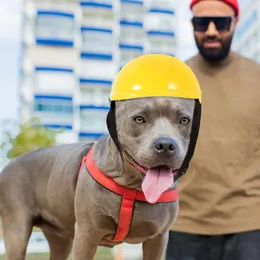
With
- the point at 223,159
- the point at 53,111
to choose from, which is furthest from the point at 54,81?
the point at 223,159

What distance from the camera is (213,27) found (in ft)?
8.48

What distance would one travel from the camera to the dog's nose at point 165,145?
5.61 ft

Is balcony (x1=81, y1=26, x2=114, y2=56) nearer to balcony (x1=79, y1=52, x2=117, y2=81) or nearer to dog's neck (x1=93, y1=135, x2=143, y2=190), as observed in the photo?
balcony (x1=79, y1=52, x2=117, y2=81)

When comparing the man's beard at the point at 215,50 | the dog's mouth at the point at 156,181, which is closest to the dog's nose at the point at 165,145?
the dog's mouth at the point at 156,181

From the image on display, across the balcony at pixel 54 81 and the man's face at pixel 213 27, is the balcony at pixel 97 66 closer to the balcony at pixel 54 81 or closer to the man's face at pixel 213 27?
the balcony at pixel 54 81

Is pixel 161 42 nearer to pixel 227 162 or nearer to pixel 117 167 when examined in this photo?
pixel 227 162

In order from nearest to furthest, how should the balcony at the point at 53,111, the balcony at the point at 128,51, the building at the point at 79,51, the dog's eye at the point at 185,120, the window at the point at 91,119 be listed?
the dog's eye at the point at 185,120 → the balcony at the point at 53,111 → the building at the point at 79,51 → the window at the point at 91,119 → the balcony at the point at 128,51

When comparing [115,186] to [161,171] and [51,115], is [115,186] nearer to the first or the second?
[161,171]

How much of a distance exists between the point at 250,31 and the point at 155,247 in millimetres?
27758

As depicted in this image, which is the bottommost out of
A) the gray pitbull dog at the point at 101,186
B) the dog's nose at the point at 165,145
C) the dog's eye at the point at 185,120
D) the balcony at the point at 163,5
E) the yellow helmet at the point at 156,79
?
the gray pitbull dog at the point at 101,186

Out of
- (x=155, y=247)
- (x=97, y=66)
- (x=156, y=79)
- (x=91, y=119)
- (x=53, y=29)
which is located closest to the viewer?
(x=156, y=79)

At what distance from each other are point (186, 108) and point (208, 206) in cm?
94

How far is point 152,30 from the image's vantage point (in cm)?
2680

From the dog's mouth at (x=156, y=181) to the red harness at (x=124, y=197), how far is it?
18cm
